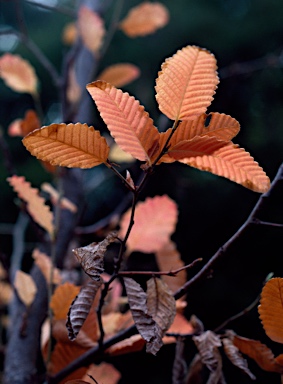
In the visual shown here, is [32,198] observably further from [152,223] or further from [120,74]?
[120,74]

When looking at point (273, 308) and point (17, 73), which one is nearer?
point (273, 308)

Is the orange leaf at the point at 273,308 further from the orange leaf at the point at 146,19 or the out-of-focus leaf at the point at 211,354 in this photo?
the orange leaf at the point at 146,19

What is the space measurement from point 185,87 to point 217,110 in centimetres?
281

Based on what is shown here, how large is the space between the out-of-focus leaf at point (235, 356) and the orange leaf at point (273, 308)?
0.14 ft

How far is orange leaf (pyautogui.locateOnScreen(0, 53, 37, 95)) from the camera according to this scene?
0.85 metres

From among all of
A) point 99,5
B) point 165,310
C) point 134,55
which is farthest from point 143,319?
point 134,55

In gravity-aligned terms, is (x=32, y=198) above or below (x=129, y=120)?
below

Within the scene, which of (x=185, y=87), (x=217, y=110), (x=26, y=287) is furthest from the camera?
(x=217, y=110)

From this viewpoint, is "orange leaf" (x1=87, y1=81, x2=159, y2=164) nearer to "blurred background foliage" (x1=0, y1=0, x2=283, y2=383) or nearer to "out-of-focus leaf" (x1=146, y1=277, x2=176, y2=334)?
"out-of-focus leaf" (x1=146, y1=277, x2=176, y2=334)

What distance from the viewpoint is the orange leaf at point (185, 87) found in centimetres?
32

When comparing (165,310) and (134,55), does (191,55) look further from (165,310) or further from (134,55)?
(134,55)

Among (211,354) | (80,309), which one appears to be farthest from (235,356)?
(80,309)

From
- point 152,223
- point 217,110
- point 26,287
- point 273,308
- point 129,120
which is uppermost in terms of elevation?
point 129,120

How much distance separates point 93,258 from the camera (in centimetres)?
33
